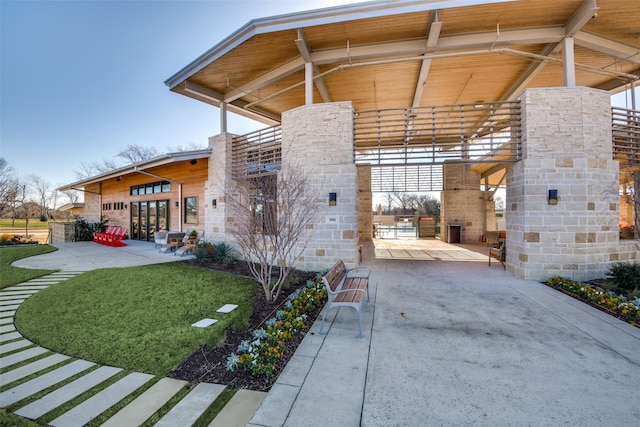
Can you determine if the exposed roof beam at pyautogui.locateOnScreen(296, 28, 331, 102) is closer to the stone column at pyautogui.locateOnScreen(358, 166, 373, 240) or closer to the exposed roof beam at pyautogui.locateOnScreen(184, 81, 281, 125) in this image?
the exposed roof beam at pyautogui.locateOnScreen(184, 81, 281, 125)

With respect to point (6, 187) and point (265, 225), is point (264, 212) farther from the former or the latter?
point (6, 187)

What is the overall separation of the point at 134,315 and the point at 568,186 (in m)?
9.29

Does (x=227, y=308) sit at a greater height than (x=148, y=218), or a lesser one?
lesser

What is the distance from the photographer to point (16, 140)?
23.1 m

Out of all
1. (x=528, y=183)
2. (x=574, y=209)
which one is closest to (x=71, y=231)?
(x=528, y=183)

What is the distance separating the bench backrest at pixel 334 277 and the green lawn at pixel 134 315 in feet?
4.40

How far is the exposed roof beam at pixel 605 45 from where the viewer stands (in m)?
6.73

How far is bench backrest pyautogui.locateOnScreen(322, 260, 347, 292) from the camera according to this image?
349 centimetres

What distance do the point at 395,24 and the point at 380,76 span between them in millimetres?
2347

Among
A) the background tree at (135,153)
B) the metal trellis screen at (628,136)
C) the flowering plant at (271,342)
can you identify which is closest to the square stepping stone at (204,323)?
the flowering plant at (271,342)

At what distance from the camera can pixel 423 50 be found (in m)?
7.05

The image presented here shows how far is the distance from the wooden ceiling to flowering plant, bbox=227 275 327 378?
21.0 feet

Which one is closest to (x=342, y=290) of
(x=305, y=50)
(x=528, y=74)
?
(x=305, y=50)

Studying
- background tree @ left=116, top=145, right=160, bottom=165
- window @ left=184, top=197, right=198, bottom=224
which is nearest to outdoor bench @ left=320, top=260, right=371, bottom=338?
window @ left=184, top=197, right=198, bottom=224
